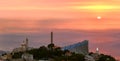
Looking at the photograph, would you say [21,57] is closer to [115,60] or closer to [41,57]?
[41,57]

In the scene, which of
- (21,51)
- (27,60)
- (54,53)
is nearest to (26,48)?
(21,51)

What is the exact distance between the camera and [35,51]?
6058 inches

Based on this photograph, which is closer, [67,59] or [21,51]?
[67,59]

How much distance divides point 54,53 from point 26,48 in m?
13.2

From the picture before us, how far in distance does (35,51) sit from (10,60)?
30.1 ft

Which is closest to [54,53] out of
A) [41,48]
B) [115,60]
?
[41,48]

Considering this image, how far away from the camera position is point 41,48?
6166 inches

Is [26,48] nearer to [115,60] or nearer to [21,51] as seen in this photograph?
[21,51]

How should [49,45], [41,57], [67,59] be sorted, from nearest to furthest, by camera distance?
[67,59]
[41,57]
[49,45]

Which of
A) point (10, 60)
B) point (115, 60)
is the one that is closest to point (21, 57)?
point (10, 60)

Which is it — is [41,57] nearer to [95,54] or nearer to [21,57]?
[21,57]

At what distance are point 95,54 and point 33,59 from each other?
58.5ft

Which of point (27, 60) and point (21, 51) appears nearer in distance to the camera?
point (27, 60)

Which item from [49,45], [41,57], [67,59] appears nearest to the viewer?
[67,59]
